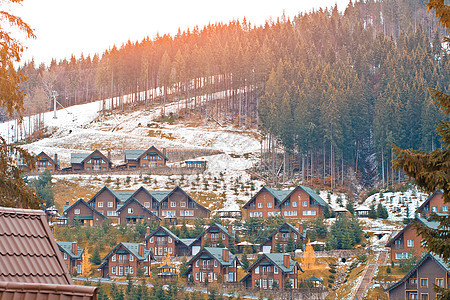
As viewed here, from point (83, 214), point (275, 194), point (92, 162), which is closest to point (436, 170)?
point (275, 194)

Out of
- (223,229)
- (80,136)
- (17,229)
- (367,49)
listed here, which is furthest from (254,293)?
(367,49)

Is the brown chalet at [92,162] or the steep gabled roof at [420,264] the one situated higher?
the brown chalet at [92,162]

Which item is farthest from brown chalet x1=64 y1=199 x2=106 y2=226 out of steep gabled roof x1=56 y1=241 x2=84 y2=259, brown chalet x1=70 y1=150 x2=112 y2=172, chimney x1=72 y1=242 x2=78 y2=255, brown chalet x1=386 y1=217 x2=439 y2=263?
brown chalet x1=386 y1=217 x2=439 y2=263

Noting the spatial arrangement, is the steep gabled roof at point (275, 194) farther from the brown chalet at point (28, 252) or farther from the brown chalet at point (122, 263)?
the brown chalet at point (28, 252)

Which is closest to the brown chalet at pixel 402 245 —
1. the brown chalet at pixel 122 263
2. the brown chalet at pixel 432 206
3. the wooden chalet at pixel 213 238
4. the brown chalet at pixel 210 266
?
the brown chalet at pixel 432 206

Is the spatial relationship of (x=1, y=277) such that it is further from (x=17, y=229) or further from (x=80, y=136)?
(x=80, y=136)

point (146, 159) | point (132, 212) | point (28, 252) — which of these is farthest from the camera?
point (146, 159)

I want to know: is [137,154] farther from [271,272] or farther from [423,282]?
[423,282]
